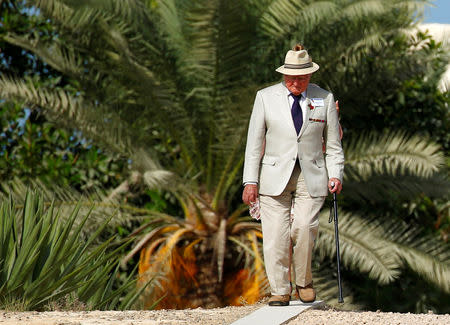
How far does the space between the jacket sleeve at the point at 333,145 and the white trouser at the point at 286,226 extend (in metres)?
0.21

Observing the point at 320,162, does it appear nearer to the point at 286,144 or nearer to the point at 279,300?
the point at 286,144

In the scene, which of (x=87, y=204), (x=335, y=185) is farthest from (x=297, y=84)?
(x=87, y=204)

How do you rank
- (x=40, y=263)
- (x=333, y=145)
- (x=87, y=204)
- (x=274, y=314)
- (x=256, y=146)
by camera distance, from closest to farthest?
(x=274, y=314)
(x=256, y=146)
(x=333, y=145)
(x=40, y=263)
(x=87, y=204)

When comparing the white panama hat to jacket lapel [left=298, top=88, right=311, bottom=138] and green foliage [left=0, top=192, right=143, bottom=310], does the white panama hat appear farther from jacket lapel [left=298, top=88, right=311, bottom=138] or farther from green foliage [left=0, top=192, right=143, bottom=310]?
green foliage [left=0, top=192, right=143, bottom=310]

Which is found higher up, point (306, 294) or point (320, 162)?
point (320, 162)

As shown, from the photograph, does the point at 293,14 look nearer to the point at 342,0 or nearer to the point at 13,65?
the point at 342,0

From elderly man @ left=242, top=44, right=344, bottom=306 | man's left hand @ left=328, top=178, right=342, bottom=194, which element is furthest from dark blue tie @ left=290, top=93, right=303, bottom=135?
man's left hand @ left=328, top=178, right=342, bottom=194

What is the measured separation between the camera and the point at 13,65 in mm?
13656

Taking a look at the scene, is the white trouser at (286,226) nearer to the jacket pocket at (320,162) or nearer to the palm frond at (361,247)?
the jacket pocket at (320,162)

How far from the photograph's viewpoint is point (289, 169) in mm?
5922

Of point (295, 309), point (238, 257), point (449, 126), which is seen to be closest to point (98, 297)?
point (295, 309)

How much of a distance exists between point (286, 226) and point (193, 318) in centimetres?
92

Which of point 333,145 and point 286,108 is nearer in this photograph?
point 286,108

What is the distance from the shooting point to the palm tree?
1059 cm
